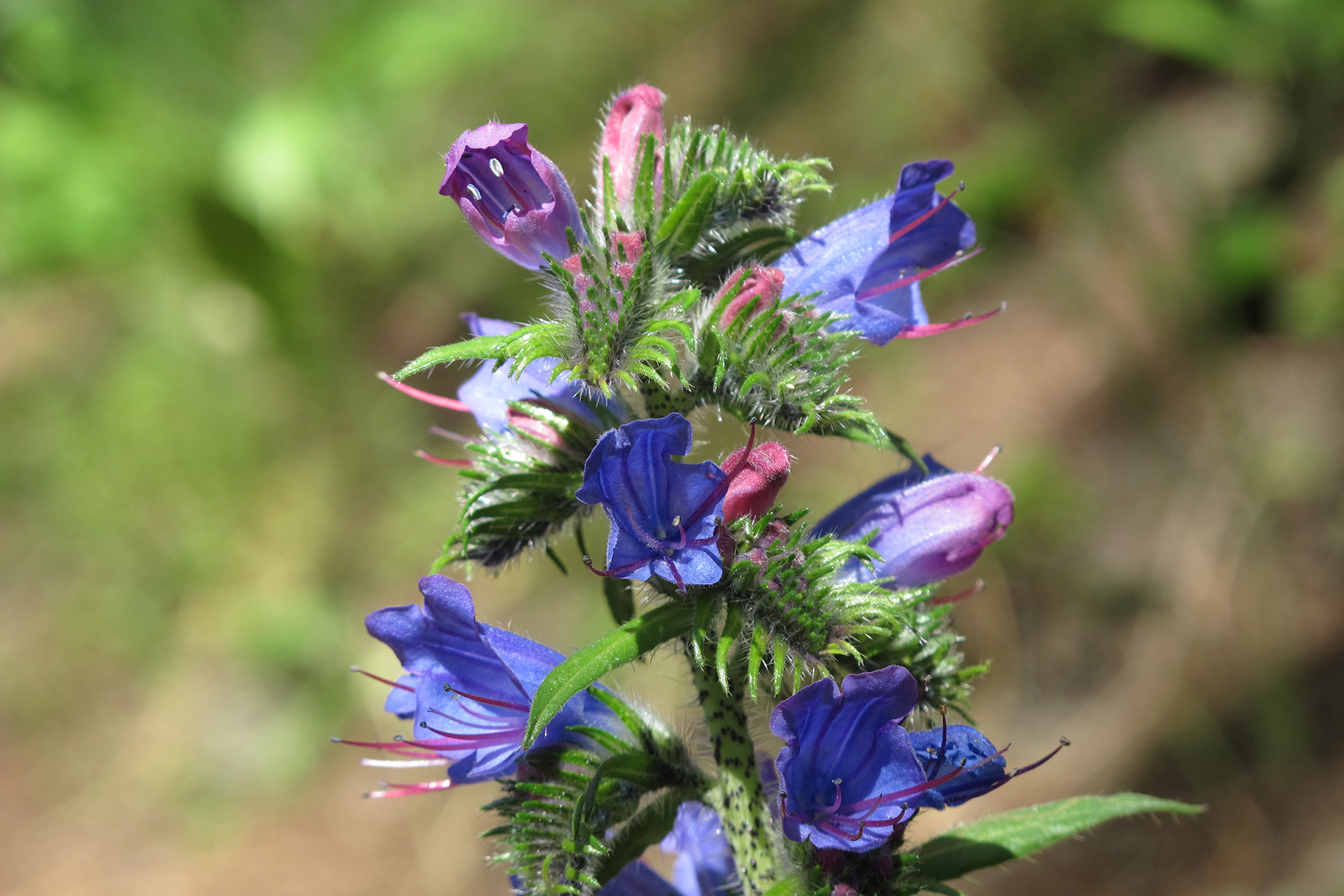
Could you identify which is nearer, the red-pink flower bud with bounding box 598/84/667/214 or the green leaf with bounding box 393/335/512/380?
the green leaf with bounding box 393/335/512/380

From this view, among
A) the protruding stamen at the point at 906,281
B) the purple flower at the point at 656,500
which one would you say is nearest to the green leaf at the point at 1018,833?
the purple flower at the point at 656,500

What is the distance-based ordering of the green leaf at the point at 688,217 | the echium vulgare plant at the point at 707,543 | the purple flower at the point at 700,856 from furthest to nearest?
the purple flower at the point at 700,856 < the green leaf at the point at 688,217 < the echium vulgare plant at the point at 707,543

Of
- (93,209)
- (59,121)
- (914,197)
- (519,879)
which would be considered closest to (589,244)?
(914,197)

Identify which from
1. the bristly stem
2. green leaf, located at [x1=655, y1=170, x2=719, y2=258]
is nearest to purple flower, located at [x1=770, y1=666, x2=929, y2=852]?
the bristly stem

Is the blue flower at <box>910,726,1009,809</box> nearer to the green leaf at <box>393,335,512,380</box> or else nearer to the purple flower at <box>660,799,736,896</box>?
the purple flower at <box>660,799,736,896</box>

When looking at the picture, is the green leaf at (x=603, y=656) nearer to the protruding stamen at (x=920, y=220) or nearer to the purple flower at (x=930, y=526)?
the purple flower at (x=930, y=526)

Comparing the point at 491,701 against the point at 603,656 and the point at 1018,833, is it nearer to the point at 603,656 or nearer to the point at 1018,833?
the point at 603,656

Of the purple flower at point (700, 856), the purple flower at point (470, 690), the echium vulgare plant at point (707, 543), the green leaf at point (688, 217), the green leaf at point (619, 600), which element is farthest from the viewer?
the purple flower at point (700, 856)
